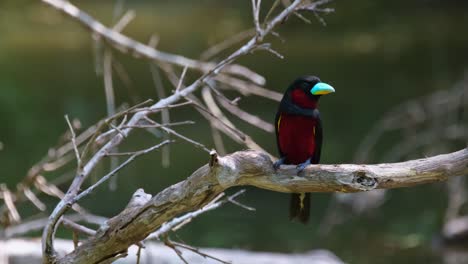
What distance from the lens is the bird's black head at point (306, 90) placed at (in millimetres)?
3742

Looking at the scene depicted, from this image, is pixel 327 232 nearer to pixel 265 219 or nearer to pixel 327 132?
pixel 265 219

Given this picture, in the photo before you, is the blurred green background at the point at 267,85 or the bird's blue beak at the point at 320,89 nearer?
the bird's blue beak at the point at 320,89

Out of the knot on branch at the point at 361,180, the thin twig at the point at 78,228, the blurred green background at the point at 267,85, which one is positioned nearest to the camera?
the knot on branch at the point at 361,180

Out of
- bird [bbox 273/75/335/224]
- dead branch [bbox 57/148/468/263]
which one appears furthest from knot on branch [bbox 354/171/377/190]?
bird [bbox 273/75/335/224]

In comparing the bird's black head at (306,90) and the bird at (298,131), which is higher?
the bird's black head at (306,90)

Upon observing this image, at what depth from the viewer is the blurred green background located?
8.46 meters

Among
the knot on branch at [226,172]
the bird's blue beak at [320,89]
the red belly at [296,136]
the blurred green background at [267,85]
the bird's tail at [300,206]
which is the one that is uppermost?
the bird's blue beak at [320,89]

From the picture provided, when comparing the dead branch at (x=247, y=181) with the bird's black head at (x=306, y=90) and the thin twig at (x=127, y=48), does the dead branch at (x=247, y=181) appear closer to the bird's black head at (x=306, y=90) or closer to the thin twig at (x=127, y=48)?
the thin twig at (x=127, y=48)

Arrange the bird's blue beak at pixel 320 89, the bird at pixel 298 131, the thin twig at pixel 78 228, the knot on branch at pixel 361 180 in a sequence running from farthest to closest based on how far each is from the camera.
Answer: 1. the bird at pixel 298 131
2. the bird's blue beak at pixel 320 89
3. the thin twig at pixel 78 228
4. the knot on branch at pixel 361 180


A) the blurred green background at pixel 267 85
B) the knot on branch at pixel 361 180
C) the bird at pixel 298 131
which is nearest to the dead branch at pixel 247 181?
the knot on branch at pixel 361 180

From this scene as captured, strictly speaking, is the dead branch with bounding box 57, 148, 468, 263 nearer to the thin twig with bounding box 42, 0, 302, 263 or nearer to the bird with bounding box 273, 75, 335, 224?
the thin twig with bounding box 42, 0, 302, 263

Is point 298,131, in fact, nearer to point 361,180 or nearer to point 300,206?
point 300,206

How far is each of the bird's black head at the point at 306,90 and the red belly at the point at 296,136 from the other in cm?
7

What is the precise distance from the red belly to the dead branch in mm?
963
